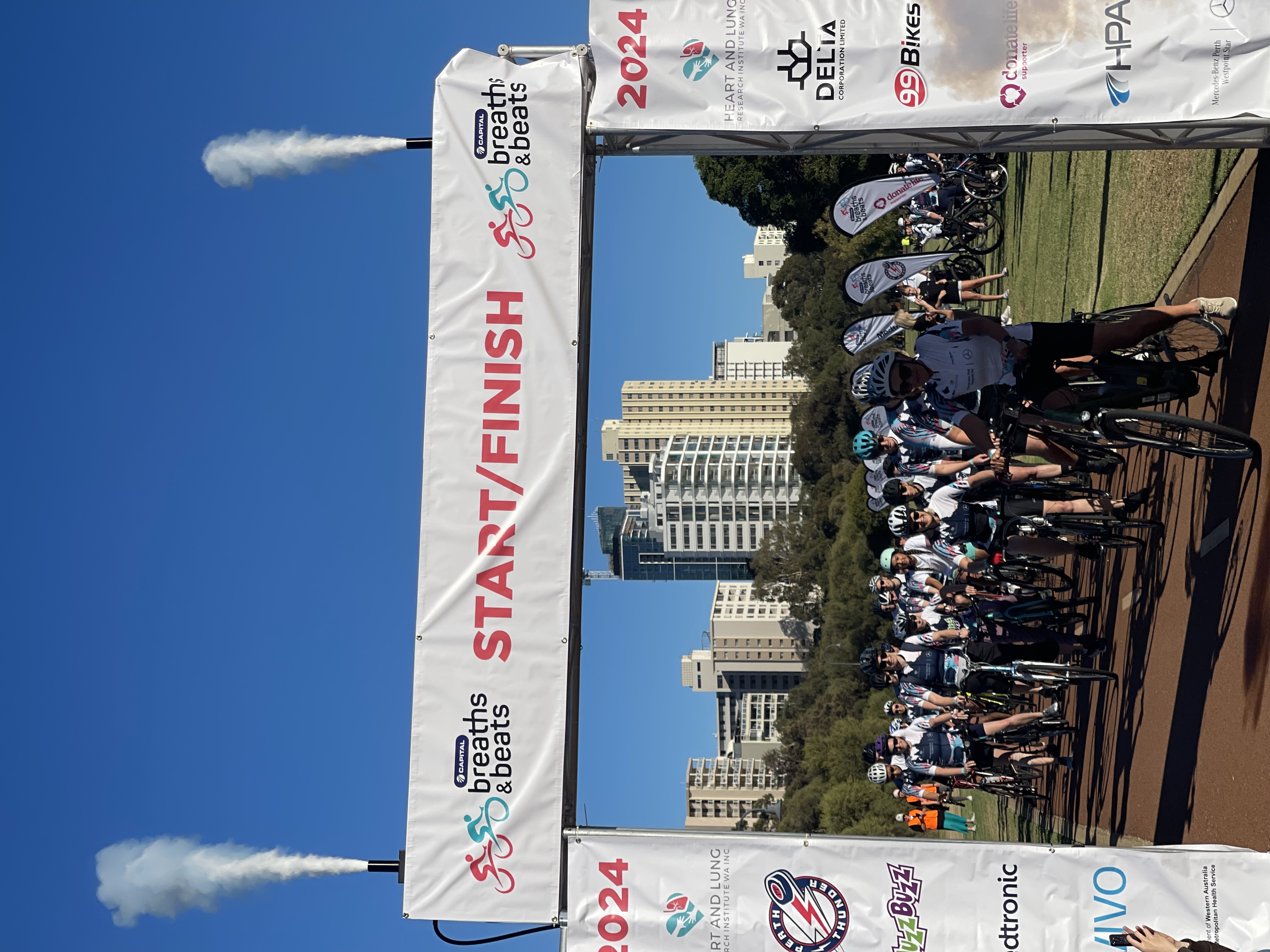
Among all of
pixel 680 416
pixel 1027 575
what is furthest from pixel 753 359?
pixel 1027 575

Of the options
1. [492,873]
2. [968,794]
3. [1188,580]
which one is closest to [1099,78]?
[1188,580]

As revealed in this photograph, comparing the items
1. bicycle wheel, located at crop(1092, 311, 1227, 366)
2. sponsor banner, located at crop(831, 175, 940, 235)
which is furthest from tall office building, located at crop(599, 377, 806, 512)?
bicycle wheel, located at crop(1092, 311, 1227, 366)

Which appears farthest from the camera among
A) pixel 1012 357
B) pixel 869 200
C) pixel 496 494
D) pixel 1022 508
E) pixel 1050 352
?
pixel 869 200

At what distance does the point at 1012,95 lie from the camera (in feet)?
35.1

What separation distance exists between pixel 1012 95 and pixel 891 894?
7.42m

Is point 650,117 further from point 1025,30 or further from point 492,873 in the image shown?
point 492,873

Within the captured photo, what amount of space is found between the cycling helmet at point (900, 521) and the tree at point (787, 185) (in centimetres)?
2443

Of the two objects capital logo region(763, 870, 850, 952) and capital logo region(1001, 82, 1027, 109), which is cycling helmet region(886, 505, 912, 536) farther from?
capital logo region(1001, 82, 1027, 109)

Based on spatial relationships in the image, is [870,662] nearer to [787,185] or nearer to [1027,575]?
[1027,575]

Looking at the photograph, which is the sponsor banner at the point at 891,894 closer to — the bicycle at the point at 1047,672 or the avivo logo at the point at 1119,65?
the bicycle at the point at 1047,672

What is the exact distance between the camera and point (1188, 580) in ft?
40.6

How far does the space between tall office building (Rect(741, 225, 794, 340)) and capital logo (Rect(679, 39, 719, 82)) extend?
124 m

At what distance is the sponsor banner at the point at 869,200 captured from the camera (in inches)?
580

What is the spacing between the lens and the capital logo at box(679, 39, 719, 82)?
11062 mm
